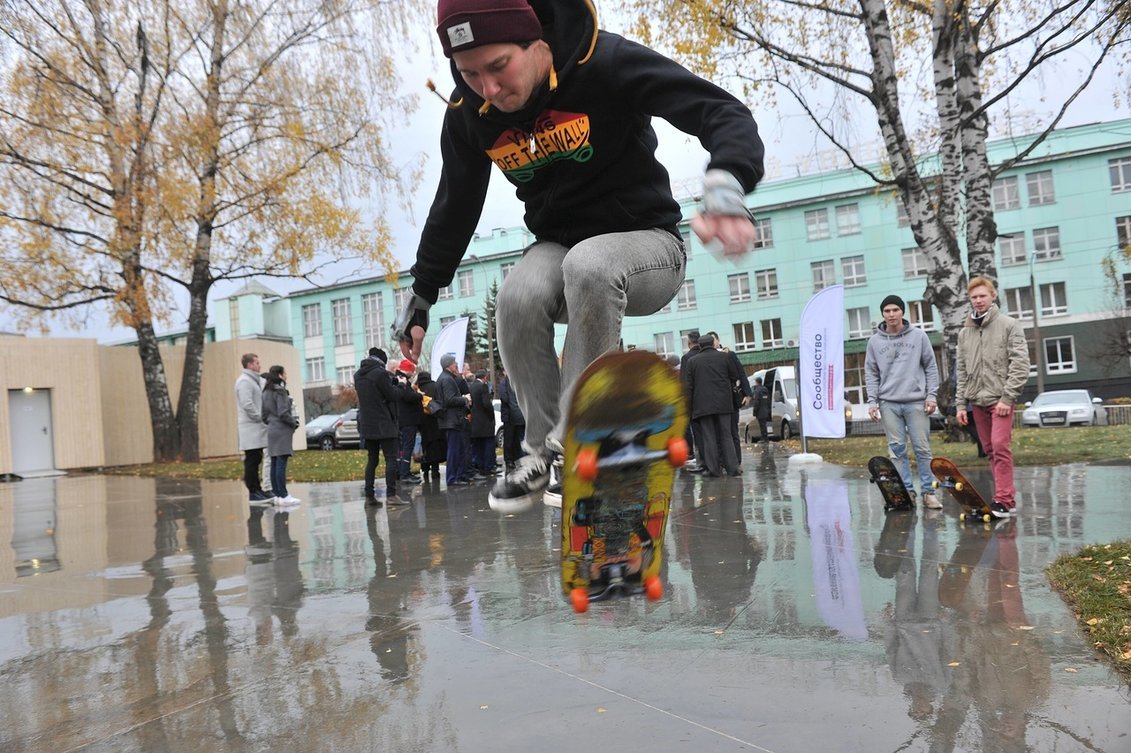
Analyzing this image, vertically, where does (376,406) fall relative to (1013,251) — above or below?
below

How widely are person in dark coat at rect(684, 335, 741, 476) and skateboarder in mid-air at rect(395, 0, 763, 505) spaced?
8526mm

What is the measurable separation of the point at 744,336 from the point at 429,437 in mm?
41523

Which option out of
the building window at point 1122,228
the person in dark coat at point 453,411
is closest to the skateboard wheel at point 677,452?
the person in dark coat at point 453,411

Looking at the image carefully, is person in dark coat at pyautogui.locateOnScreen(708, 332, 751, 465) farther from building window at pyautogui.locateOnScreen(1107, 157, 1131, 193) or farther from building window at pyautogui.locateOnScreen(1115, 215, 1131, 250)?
building window at pyautogui.locateOnScreen(1107, 157, 1131, 193)

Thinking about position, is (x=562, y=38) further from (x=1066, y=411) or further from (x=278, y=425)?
(x=1066, y=411)

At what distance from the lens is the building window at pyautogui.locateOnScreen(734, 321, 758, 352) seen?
2041 inches

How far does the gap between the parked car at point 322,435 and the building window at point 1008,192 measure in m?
38.5

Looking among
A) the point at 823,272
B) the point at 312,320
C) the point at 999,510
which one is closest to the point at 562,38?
the point at 999,510

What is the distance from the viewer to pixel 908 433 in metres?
8.45

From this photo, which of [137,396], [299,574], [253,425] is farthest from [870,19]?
Answer: [137,396]

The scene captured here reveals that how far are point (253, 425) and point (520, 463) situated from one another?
9.27 m

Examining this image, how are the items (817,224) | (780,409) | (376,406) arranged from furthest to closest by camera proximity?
(817,224) → (780,409) → (376,406)

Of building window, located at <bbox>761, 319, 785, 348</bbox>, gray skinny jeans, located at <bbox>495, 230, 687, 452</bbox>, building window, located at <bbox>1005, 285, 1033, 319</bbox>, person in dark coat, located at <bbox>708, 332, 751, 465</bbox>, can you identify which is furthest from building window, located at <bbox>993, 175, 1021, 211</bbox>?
gray skinny jeans, located at <bbox>495, 230, 687, 452</bbox>

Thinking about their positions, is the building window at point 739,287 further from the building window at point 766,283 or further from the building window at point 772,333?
the building window at point 772,333
